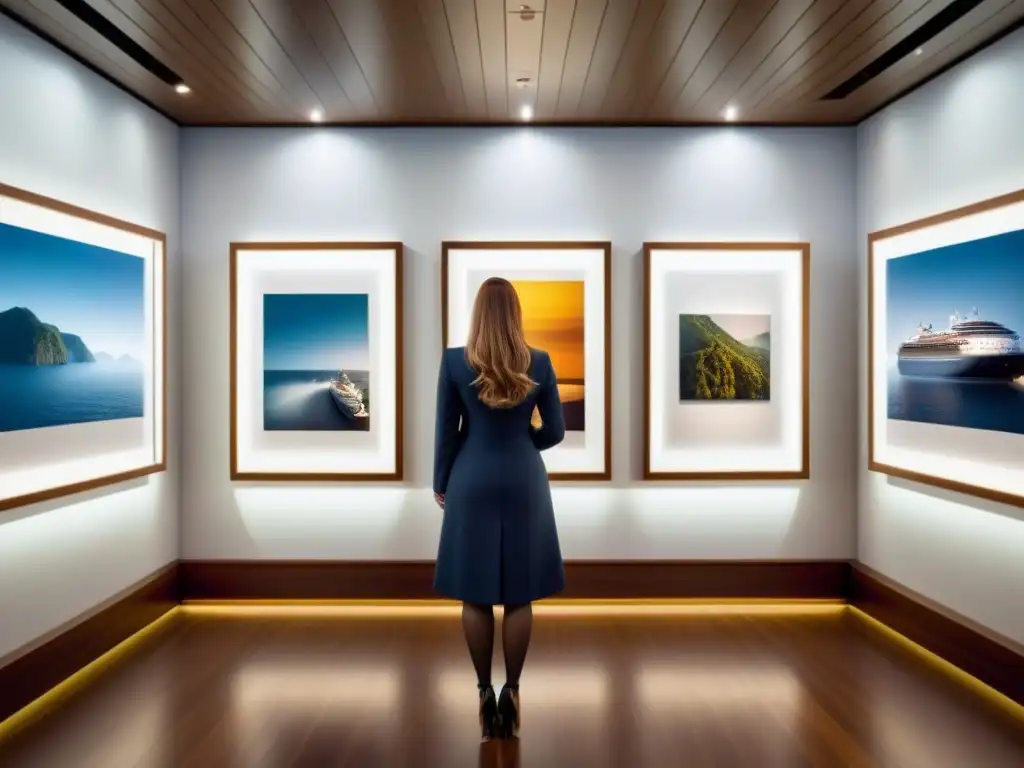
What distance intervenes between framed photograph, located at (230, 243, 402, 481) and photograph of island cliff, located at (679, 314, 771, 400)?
182 centimetres

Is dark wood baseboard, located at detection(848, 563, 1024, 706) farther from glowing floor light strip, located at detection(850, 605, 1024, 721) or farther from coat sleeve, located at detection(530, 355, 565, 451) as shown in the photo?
coat sleeve, located at detection(530, 355, 565, 451)

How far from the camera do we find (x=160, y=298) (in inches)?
173

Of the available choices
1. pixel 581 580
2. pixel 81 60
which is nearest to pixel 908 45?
pixel 581 580

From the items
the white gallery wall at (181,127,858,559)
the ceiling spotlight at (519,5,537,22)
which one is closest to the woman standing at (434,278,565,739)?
the ceiling spotlight at (519,5,537,22)

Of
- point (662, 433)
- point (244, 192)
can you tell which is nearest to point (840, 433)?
point (662, 433)

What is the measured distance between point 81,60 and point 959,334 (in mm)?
4521

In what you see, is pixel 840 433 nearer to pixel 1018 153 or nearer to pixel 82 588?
pixel 1018 153

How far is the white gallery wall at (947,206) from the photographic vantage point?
3367 mm

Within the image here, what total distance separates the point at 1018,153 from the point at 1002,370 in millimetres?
963

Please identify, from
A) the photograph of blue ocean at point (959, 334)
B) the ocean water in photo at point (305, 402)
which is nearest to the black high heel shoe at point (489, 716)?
the ocean water in photo at point (305, 402)

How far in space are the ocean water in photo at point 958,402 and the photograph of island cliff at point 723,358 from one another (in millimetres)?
765

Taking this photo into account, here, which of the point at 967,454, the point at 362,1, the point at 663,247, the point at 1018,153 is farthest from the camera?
the point at 663,247

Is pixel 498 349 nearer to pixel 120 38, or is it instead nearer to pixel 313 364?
pixel 313 364

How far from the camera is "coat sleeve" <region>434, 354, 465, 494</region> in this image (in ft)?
9.59
